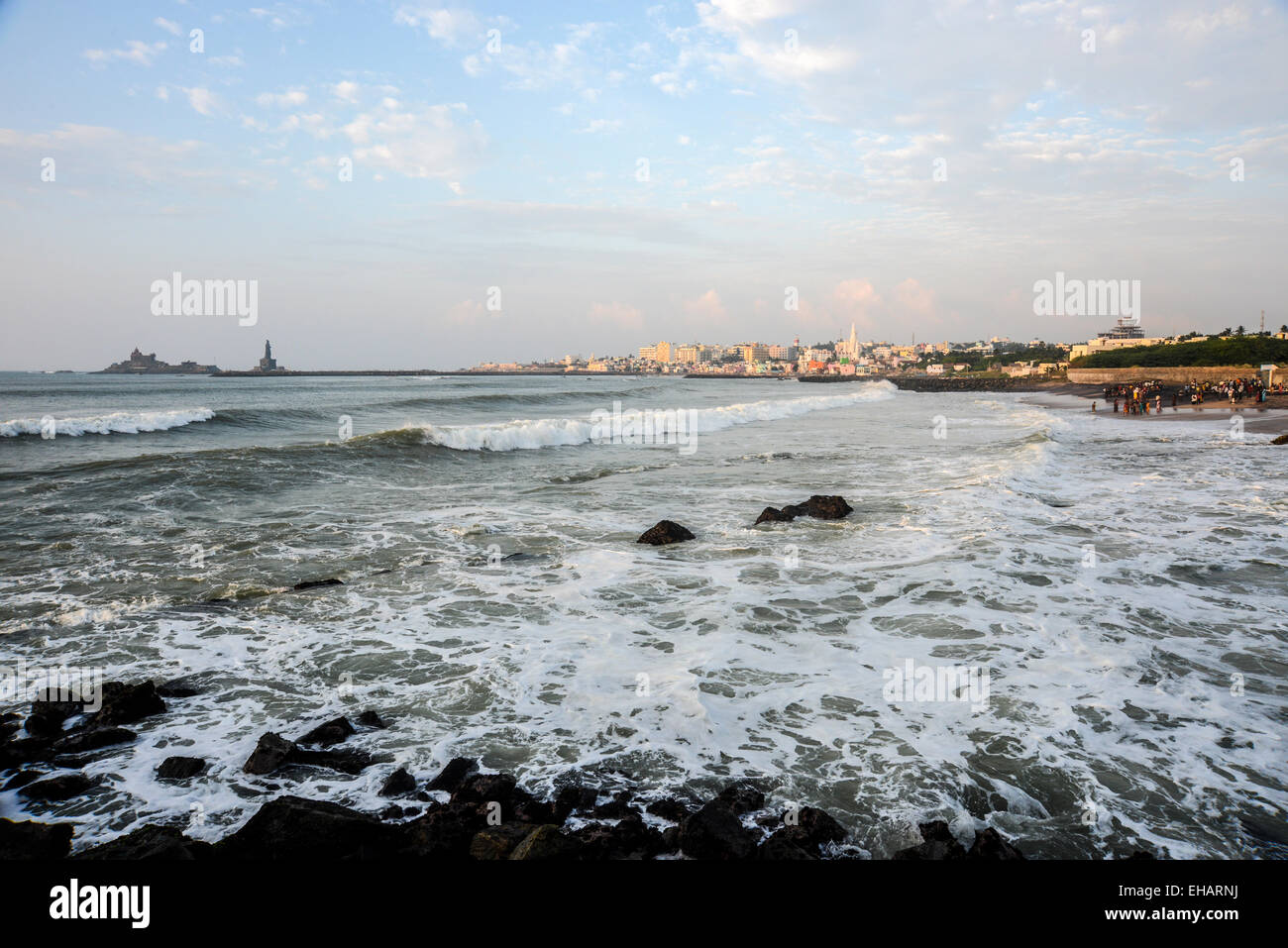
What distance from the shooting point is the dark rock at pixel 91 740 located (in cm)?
497

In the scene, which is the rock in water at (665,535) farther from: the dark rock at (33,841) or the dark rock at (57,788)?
the dark rock at (33,841)

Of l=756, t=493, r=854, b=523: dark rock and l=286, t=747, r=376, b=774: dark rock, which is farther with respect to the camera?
l=756, t=493, r=854, b=523: dark rock

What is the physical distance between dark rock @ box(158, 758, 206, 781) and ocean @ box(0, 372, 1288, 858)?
0.39ft

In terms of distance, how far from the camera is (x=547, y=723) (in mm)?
5465

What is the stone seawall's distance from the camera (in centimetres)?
7062

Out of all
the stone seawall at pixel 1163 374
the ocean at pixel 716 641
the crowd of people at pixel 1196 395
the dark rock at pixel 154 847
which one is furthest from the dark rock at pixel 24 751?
the stone seawall at pixel 1163 374

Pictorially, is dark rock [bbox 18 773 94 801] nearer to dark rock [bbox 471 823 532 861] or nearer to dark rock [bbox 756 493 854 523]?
dark rock [bbox 471 823 532 861]

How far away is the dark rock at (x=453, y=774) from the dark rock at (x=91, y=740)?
263 centimetres

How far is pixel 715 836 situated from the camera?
3.76 metres

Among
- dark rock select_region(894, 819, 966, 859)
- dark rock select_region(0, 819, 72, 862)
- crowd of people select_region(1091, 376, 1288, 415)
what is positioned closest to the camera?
dark rock select_region(0, 819, 72, 862)

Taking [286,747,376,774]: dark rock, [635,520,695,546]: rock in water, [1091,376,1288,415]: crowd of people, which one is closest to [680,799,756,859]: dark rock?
[286,747,376,774]: dark rock

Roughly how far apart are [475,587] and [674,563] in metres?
3.02
